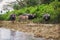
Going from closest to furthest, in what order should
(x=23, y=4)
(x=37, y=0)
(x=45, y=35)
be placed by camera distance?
(x=45, y=35) < (x=37, y=0) < (x=23, y=4)

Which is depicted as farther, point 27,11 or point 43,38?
→ point 27,11

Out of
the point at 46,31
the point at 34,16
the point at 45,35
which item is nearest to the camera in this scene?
the point at 45,35

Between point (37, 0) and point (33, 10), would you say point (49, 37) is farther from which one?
point (37, 0)

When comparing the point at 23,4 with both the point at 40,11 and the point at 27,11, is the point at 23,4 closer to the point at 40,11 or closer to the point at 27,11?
the point at 27,11

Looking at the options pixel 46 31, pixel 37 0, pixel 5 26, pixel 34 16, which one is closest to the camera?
pixel 46 31

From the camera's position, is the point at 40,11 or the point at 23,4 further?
the point at 23,4

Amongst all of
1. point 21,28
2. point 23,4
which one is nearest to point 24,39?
point 21,28

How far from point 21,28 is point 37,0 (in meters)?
17.6

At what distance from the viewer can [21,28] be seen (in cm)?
2325

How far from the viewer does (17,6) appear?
44000 millimetres

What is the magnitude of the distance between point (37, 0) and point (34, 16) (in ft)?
34.7

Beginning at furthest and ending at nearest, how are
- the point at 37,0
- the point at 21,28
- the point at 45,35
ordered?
the point at 37,0, the point at 21,28, the point at 45,35

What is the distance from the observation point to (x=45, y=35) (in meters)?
18.7

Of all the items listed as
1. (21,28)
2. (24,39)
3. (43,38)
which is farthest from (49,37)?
(21,28)
